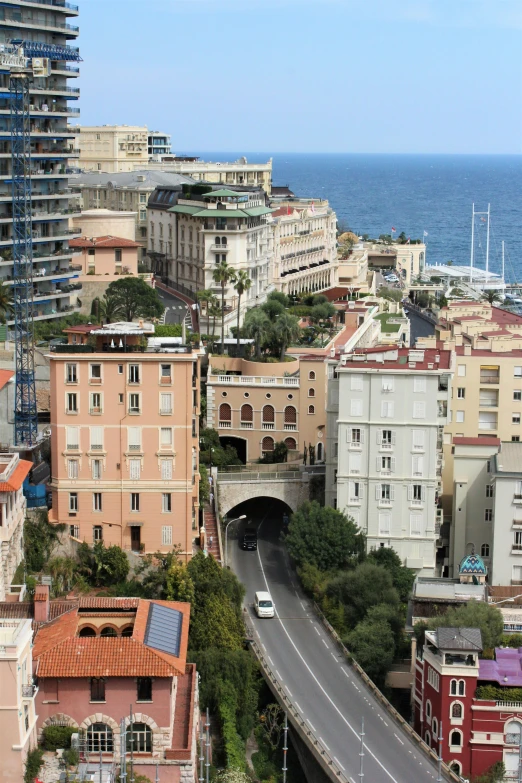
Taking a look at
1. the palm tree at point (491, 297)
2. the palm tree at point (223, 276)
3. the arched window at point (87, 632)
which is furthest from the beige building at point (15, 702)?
the palm tree at point (491, 297)

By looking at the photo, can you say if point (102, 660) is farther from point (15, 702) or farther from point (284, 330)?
point (284, 330)

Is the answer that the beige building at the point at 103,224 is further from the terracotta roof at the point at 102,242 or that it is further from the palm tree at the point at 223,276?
the palm tree at the point at 223,276

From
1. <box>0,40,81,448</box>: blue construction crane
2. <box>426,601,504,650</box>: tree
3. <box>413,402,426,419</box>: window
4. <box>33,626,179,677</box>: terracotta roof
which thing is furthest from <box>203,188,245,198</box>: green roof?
<box>33,626,179,677</box>: terracotta roof

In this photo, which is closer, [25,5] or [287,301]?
[25,5]

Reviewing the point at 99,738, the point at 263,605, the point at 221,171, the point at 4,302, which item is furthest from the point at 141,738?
the point at 221,171

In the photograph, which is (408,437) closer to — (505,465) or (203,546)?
(505,465)

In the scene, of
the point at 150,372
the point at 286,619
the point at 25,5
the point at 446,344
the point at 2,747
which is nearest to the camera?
the point at 2,747

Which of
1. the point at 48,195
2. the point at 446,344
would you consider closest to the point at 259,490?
the point at 446,344
